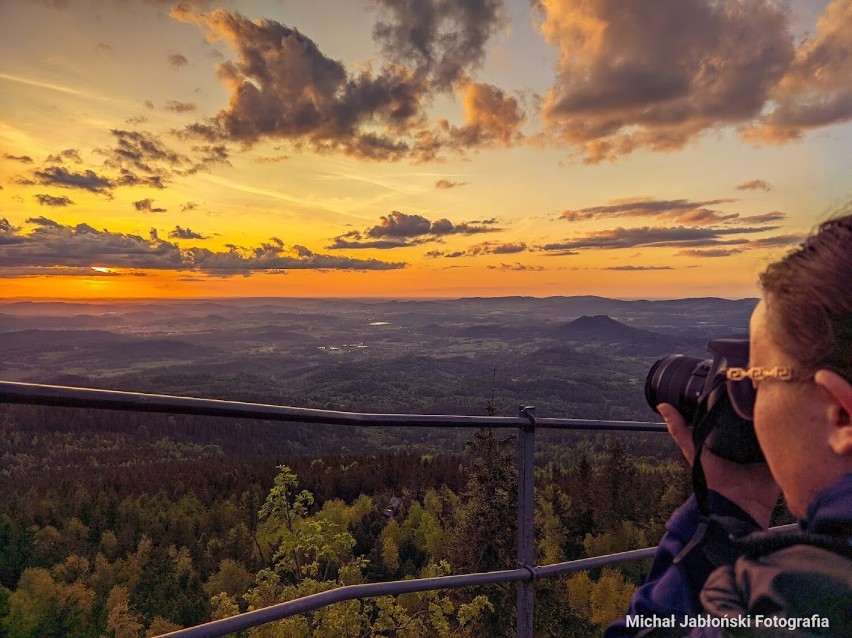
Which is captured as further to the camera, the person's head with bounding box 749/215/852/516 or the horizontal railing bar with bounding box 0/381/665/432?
the horizontal railing bar with bounding box 0/381/665/432

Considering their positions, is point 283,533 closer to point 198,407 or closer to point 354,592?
point 354,592

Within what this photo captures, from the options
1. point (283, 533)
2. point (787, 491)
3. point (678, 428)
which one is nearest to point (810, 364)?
point (787, 491)

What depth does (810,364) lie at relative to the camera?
2.37 feet

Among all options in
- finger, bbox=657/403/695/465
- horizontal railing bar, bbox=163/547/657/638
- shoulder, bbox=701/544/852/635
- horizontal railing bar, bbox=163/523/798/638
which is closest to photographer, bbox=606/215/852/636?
shoulder, bbox=701/544/852/635

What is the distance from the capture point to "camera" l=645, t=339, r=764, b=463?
0.86m

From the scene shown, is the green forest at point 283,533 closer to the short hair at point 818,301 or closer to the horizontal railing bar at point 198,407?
the horizontal railing bar at point 198,407

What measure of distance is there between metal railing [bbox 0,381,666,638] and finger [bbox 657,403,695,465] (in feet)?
2.47

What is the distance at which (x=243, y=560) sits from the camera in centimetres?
2692

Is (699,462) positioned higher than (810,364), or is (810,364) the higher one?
(810,364)

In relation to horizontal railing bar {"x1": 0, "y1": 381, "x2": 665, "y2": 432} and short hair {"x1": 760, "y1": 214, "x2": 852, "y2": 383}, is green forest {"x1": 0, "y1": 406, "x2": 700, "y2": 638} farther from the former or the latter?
short hair {"x1": 760, "y1": 214, "x2": 852, "y2": 383}

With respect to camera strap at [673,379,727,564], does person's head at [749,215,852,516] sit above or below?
above

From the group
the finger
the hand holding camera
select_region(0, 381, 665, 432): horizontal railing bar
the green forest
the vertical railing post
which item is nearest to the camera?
the hand holding camera

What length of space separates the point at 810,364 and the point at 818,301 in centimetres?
8

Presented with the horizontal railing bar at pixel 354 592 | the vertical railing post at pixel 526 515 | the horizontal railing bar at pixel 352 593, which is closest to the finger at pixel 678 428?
the horizontal railing bar at pixel 354 592
